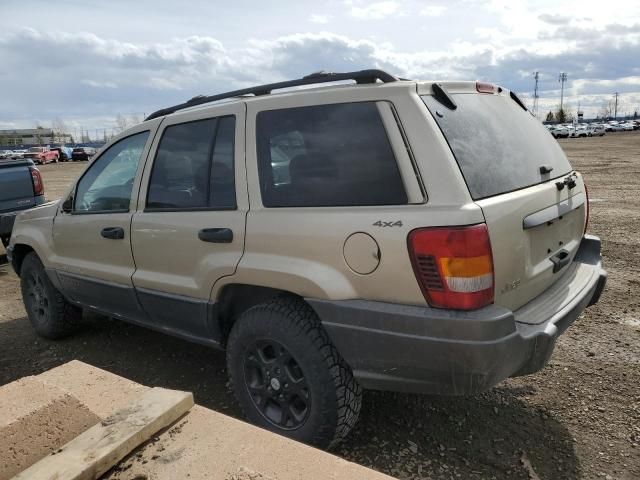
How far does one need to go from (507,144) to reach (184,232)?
1.92m

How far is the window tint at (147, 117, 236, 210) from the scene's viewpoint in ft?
10.1

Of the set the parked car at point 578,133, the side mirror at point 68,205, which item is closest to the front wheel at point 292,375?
the side mirror at point 68,205

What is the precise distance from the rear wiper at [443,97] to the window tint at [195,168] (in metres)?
1.19

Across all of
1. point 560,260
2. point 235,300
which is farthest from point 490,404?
point 235,300

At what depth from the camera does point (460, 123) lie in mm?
2537

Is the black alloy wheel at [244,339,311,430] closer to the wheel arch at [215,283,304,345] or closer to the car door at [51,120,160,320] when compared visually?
the wheel arch at [215,283,304,345]

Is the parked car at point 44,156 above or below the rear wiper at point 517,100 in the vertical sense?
below

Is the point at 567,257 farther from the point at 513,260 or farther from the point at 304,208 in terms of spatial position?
the point at 304,208

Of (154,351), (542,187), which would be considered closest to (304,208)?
(542,187)

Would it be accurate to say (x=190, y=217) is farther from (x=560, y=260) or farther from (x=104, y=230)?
(x=560, y=260)

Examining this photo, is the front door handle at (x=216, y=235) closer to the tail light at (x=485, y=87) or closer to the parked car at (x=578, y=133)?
the tail light at (x=485, y=87)

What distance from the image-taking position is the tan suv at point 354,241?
2266 millimetres

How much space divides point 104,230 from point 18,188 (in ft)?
17.3

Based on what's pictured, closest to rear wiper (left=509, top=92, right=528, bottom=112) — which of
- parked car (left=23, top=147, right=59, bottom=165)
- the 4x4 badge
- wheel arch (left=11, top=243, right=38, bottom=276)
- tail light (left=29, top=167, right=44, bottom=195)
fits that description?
the 4x4 badge
